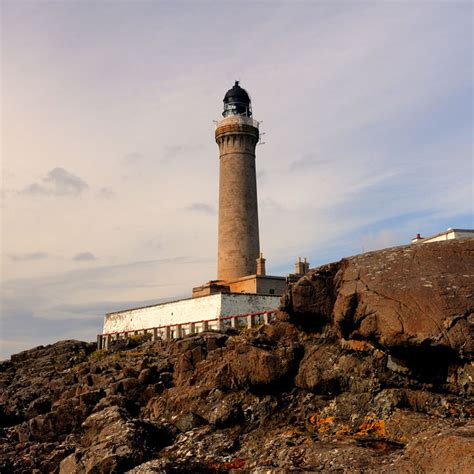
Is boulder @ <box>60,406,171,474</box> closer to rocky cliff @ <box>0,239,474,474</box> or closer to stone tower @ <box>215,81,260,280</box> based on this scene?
rocky cliff @ <box>0,239,474,474</box>

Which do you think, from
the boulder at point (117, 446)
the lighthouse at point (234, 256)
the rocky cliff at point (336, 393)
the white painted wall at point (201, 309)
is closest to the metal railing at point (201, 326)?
the lighthouse at point (234, 256)

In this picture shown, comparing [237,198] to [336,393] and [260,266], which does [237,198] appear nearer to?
[260,266]

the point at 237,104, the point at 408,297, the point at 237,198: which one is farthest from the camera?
the point at 237,104

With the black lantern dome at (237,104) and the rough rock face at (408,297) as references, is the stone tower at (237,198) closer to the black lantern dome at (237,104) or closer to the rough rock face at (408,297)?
the black lantern dome at (237,104)

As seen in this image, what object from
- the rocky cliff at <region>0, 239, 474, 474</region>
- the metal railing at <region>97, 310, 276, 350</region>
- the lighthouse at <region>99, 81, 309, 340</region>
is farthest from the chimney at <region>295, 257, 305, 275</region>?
the rocky cliff at <region>0, 239, 474, 474</region>

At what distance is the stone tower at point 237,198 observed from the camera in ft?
149

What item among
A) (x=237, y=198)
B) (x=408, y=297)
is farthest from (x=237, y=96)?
(x=408, y=297)

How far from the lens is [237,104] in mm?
50469

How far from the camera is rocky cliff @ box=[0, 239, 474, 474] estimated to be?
9969 millimetres

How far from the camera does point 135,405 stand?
18.1 m

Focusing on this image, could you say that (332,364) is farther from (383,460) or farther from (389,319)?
(383,460)

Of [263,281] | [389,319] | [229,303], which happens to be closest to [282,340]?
[389,319]

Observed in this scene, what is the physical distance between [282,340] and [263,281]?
84.7 ft

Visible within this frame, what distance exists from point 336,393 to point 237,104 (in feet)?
136
